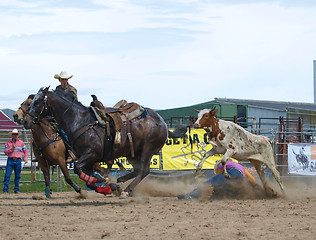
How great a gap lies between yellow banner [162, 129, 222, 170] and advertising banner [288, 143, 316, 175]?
7.66ft

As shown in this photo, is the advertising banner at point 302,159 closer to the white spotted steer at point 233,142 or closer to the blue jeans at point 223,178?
the white spotted steer at point 233,142

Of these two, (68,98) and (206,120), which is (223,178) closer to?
(206,120)

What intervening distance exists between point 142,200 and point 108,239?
395 cm

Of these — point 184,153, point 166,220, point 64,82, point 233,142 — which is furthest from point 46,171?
point 166,220

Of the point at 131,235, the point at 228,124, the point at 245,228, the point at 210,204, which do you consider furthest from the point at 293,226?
the point at 228,124

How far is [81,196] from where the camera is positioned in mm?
10586

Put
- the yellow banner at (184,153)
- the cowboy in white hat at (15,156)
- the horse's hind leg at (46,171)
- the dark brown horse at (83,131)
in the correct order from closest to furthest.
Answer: the dark brown horse at (83,131), the horse's hind leg at (46,171), the cowboy in white hat at (15,156), the yellow banner at (184,153)

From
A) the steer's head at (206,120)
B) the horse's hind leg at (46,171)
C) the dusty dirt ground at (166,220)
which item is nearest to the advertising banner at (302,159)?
the steer's head at (206,120)

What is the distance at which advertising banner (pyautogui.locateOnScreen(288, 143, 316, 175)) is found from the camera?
14.7m

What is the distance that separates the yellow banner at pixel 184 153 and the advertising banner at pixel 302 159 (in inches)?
92.0

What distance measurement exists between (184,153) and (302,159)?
3.63 metres

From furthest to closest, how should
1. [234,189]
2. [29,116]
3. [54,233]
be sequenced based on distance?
[234,189] < [29,116] < [54,233]

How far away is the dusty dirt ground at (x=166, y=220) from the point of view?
574cm

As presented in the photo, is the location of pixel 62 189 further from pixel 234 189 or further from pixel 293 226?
pixel 293 226
